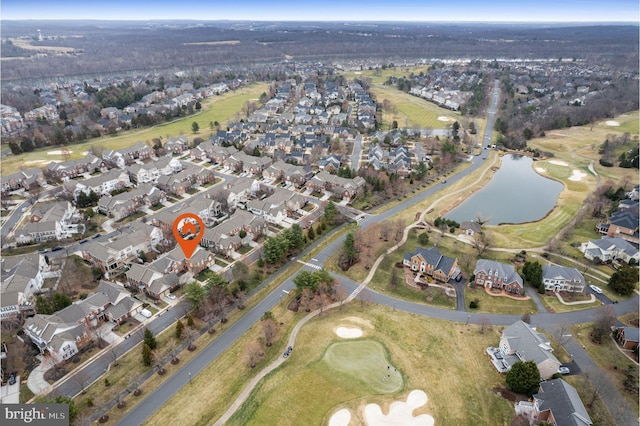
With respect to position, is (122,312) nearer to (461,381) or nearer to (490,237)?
(461,381)

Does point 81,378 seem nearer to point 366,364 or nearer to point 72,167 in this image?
point 366,364

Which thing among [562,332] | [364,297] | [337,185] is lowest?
[364,297]

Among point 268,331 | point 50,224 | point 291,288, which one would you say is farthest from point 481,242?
point 50,224

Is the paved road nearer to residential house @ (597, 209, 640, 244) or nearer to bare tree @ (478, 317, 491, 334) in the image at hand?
residential house @ (597, 209, 640, 244)

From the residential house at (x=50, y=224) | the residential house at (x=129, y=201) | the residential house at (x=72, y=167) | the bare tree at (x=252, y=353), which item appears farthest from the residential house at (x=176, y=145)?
the bare tree at (x=252, y=353)

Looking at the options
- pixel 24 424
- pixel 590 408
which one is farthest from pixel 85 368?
pixel 590 408

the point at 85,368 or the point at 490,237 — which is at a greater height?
the point at 490,237

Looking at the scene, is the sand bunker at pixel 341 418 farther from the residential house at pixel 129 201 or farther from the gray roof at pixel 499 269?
the residential house at pixel 129 201
